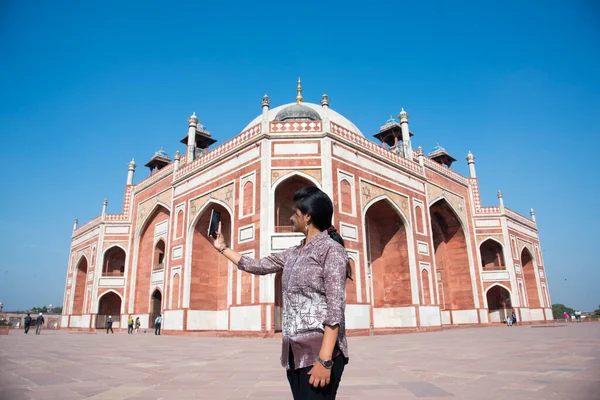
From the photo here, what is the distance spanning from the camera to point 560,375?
175 inches

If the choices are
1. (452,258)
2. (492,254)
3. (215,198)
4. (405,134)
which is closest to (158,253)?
(215,198)

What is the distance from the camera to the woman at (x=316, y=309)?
1.75 m

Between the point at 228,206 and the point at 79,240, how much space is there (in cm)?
1787

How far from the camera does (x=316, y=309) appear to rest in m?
1.88

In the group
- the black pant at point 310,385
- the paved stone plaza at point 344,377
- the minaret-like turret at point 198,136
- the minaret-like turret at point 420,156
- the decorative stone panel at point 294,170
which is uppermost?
the minaret-like turret at point 198,136

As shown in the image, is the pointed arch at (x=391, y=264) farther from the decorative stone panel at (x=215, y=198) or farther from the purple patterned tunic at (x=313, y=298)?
the purple patterned tunic at (x=313, y=298)

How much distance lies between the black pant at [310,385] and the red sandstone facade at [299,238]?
1039cm

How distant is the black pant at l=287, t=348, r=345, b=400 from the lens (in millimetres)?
1757

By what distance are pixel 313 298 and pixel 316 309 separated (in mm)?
53

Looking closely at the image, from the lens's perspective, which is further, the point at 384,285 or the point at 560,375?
the point at 384,285

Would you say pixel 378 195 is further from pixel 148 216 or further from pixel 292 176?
pixel 148 216

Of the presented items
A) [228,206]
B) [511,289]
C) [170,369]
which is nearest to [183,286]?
[228,206]

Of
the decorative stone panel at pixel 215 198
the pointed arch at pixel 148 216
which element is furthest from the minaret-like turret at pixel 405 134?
the pointed arch at pixel 148 216

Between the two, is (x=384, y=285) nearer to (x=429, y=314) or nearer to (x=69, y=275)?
(x=429, y=314)
